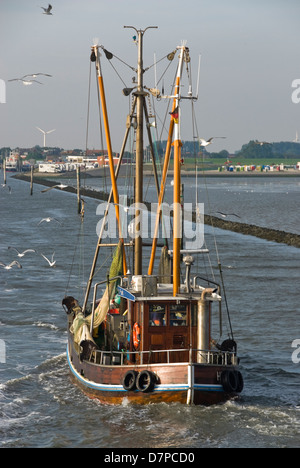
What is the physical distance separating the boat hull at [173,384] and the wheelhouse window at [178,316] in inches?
76.9

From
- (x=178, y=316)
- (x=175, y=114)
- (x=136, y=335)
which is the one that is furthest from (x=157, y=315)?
(x=175, y=114)

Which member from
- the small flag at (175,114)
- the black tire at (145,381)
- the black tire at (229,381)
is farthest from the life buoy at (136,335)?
the small flag at (175,114)

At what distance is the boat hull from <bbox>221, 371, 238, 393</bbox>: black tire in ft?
0.36

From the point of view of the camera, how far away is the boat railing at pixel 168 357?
32.2 meters

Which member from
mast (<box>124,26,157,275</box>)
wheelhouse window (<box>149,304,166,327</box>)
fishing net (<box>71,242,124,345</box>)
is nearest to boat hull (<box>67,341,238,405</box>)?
wheelhouse window (<box>149,304,166,327</box>)

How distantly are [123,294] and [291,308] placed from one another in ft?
81.3

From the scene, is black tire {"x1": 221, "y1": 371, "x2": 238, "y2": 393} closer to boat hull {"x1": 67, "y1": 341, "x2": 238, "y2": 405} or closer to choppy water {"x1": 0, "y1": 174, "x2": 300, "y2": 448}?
boat hull {"x1": 67, "y1": 341, "x2": 238, "y2": 405}

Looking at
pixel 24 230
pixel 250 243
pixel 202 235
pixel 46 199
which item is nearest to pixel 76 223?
pixel 24 230

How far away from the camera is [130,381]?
3219 centimetres

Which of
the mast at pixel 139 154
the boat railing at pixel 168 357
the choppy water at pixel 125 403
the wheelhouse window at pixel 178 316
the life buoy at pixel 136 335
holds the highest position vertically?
the mast at pixel 139 154

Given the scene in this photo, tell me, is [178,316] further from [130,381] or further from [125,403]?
[125,403]

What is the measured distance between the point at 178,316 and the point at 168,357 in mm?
Result: 1770

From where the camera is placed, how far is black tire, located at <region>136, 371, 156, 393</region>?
104ft

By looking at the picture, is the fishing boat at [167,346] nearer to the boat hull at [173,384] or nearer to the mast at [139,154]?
the boat hull at [173,384]
